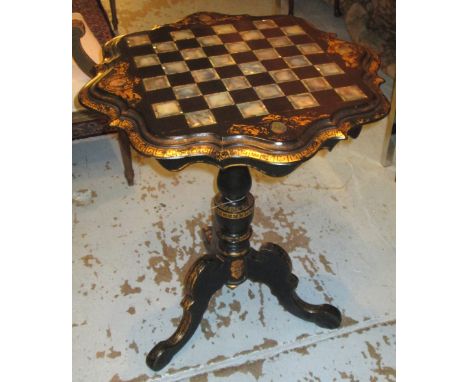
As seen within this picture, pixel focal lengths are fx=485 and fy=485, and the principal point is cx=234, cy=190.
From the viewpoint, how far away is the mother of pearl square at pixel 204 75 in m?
1.29

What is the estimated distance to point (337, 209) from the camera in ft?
7.08

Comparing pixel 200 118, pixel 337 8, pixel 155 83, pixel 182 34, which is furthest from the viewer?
pixel 337 8

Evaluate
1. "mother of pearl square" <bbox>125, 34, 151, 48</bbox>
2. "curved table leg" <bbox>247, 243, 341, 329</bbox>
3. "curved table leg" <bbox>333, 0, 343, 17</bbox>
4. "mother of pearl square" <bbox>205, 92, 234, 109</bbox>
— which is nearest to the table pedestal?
"curved table leg" <bbox>247, 243, 341, 329</bbox>

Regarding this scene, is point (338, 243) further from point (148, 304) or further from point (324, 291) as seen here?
point (148, 304)

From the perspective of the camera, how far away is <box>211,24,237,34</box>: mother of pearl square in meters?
1.52

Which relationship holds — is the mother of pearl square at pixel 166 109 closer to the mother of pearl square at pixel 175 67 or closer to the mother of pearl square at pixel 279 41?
the mother of pearl square at pixel 175 67

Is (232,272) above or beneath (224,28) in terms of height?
beneath

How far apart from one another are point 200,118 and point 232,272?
62cm

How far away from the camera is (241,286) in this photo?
6.11 feet

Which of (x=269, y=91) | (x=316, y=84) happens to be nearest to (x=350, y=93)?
(x=316, y=84)

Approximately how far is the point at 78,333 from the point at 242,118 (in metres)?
1.03

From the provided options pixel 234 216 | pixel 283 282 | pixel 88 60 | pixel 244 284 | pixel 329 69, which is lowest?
pixel 244 284

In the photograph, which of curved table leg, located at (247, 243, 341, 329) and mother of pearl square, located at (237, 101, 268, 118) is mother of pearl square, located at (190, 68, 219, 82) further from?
curved table leg, located at (247, 243, 341, 329)

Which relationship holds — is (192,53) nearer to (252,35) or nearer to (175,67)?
(175,67)
